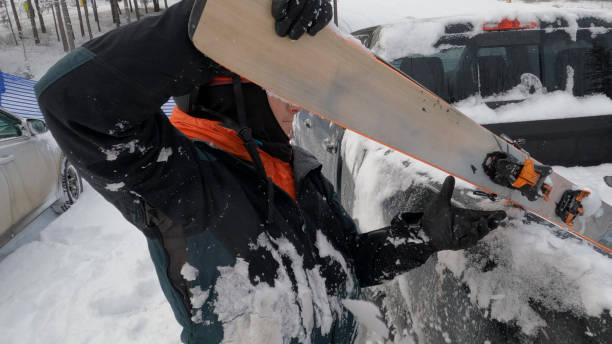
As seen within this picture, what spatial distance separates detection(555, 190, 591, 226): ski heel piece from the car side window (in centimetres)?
452

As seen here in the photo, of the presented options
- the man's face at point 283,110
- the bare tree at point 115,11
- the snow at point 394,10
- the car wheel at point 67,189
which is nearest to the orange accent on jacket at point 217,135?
the man's face at point 283,110

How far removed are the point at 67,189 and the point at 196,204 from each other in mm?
4491

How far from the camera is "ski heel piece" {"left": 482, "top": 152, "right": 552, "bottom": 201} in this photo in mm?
1214

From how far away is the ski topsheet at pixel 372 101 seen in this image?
2.90ft

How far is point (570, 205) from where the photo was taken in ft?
4.32

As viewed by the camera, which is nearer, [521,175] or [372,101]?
[372,101]

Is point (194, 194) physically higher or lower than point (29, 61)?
higher

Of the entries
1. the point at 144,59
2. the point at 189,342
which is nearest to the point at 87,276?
the point at 189,342

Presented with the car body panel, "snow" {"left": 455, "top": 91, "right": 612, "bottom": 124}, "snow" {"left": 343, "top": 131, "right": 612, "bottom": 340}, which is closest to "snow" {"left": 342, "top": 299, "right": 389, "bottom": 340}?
"snow" {"left": 343, "top": 131, "right": 612, "bottom": 340}

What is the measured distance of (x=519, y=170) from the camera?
4.04 feet

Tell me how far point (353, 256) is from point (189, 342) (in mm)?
711

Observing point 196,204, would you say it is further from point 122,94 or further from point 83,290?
A: point 83,290

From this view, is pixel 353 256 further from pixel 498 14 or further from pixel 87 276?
pixel 87 276

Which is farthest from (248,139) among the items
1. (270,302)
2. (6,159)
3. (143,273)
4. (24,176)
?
(24,176)
